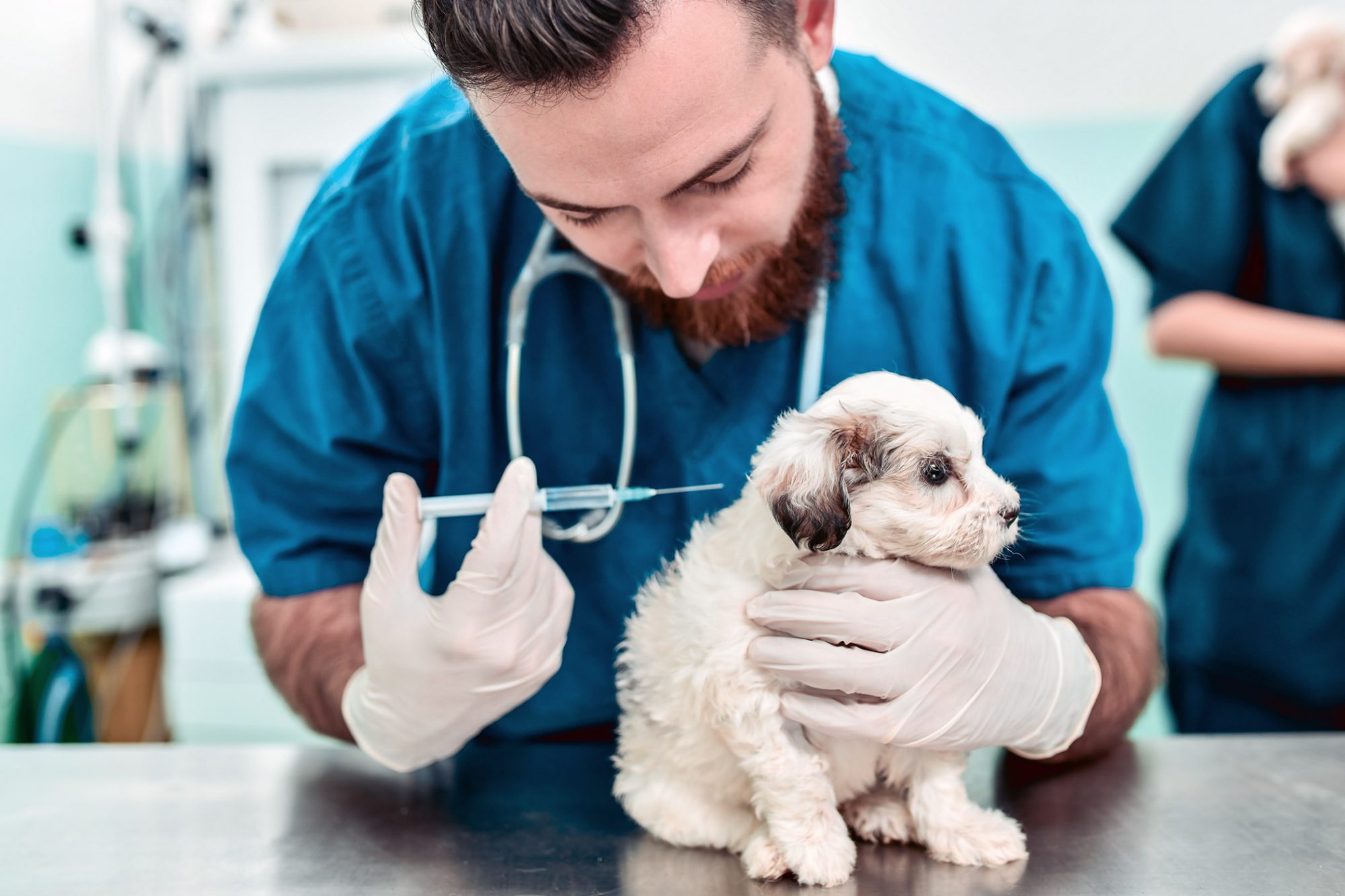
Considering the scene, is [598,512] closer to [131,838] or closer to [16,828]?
[131,838]

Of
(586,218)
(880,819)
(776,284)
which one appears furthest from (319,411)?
(880,819)

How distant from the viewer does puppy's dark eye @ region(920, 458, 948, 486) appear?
801 millimetres

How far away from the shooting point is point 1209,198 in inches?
75.3

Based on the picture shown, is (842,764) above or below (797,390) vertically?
below

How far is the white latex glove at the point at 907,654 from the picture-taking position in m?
0.82

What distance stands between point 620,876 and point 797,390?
1.81 feet

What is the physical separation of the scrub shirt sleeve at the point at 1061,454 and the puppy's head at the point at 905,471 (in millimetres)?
308

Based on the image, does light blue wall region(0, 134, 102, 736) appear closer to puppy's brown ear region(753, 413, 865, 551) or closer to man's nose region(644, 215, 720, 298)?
man's nose region(644, 215, 720, 298)

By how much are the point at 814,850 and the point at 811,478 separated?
322 millimetres

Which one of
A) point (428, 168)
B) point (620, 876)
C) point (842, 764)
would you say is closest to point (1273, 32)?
point (428, 168)

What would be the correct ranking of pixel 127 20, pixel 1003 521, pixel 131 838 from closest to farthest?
pixel 1003 521 → pixel 131 838 → pixel 127 20

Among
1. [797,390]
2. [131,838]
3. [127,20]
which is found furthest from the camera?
[127,20]

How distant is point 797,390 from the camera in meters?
1.13

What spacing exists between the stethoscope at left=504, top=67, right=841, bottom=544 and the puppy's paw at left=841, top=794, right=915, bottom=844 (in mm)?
372
